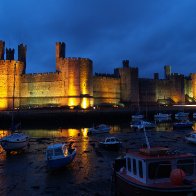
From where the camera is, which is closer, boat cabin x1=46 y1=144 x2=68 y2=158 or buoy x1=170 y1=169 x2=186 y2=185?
buoy x1=170 y1=169 x2=186 y2=185

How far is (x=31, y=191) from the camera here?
1038 centimetres

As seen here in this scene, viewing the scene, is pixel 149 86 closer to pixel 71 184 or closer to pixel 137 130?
pixel 137 130

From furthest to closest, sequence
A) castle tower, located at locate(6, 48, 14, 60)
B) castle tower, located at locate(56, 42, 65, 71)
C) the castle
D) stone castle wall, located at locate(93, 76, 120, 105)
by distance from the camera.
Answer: stone castle wall, located at locate(93, 76, 120, 105), castle tower, located at locate(6, 48, 14, 60), castle tower, located at locate(56, 42, 65, 71), the castle

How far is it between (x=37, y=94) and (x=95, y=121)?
1049 centimetres

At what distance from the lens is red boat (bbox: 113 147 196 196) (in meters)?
7.18

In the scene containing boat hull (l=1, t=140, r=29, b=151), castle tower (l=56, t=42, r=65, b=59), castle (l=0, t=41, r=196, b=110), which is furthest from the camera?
castle tower (l=56, t=42, r=65, b=59)

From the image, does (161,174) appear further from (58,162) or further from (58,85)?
(58,85)

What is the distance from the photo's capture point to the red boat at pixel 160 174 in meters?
7.18

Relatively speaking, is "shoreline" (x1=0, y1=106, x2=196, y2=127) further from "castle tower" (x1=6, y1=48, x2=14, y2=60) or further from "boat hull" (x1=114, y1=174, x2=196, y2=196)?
"boat hull" (x1=114, y1=174, x2=196, y2=196)

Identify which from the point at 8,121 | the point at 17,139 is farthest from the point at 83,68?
the point at 17,139

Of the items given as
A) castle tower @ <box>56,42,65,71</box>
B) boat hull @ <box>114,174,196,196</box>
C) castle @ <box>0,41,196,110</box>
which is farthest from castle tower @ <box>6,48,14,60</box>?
boat hull @ <box>114,174,196,196</box>

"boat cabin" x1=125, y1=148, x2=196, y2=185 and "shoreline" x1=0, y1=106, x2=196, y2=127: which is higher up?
"shoreline" x1=0, y1=106, x2=196, y2=127

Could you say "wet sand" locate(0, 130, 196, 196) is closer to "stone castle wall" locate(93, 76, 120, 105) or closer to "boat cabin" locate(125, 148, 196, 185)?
"boat cabin" locate(125, 148, 196, 185)

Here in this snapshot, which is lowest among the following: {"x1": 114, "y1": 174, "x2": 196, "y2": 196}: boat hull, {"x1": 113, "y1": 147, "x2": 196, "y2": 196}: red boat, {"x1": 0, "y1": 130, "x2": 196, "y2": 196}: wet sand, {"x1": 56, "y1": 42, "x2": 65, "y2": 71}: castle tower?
{"x1": 0, "y1": 130, "x2": 196, "y2": 196}: wet sand
